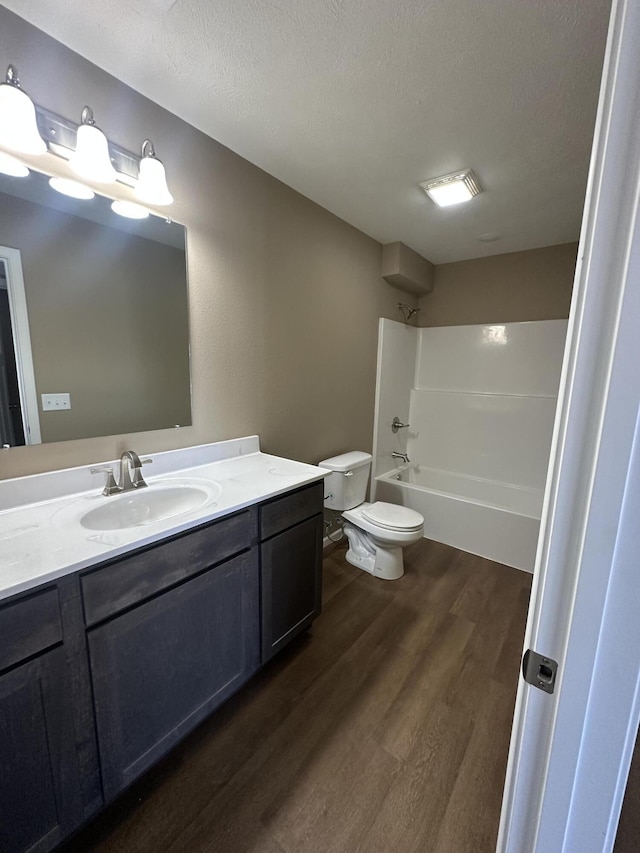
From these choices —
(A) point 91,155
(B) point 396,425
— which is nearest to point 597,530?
(A) point 91,155

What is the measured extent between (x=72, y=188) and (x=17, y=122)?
0.70 ft

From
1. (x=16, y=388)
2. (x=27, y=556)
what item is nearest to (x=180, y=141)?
(x=16, y=388)

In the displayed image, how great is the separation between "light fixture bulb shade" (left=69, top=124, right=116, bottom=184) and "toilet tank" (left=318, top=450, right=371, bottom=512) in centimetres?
183

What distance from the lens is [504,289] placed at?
10.1 feet

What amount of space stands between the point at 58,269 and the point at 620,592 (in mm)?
1715

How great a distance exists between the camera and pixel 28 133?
43.9 inches

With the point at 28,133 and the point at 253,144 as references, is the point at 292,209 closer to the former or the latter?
the point at 253,144

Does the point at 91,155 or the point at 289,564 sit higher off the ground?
the point at 91,155

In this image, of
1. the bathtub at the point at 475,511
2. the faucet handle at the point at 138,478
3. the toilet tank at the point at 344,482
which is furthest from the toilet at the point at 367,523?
the faucet handle at the point at 138,478

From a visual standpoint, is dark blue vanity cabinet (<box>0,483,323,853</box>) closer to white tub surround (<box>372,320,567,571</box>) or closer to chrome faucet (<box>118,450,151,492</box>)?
chrome faucet (<box>118,450,151,492</box>)

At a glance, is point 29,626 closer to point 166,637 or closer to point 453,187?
point 166,637

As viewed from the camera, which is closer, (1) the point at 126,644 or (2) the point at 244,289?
(1) the point at 126,644

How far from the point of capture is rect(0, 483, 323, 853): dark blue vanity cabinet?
2.75 ft

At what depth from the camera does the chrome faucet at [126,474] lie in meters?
1.38
